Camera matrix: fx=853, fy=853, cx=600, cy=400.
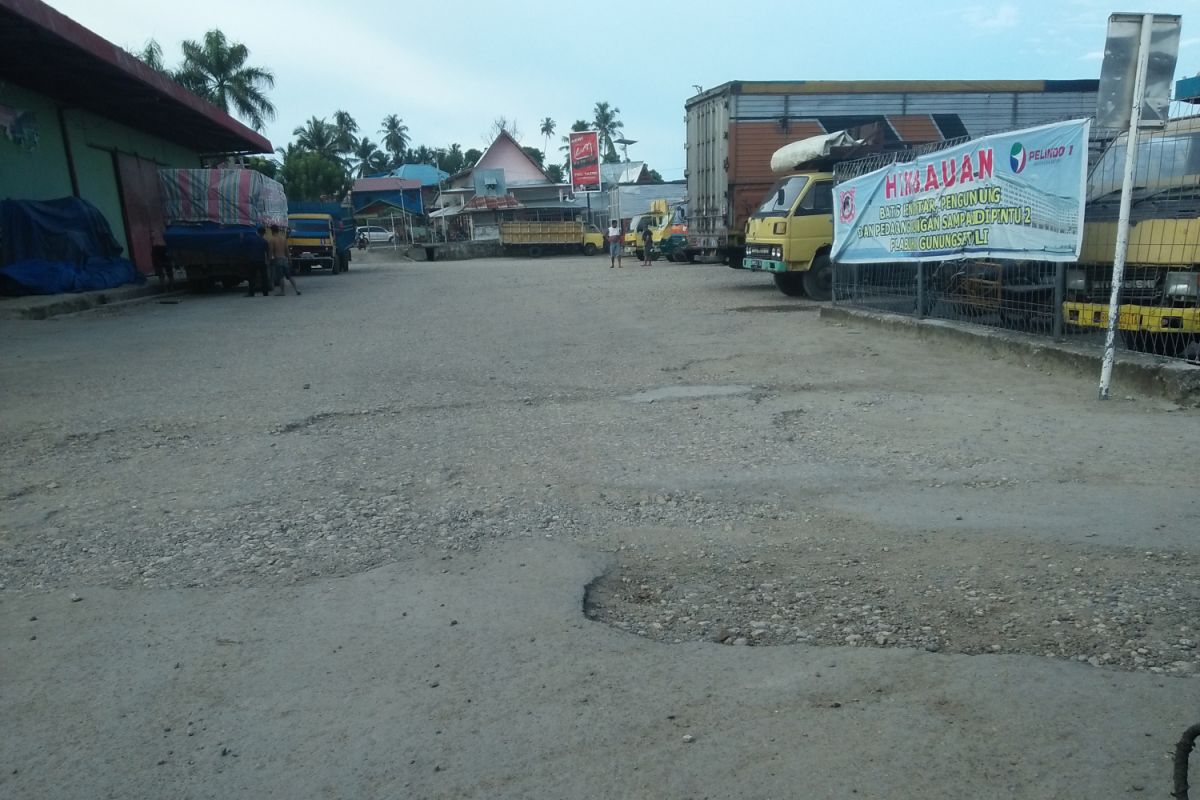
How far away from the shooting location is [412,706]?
9.26 feet

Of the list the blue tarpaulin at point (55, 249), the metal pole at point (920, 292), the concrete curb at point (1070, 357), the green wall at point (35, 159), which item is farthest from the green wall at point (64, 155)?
the concrete curb at point (1070, 357)

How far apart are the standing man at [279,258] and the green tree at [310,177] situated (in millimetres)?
50784

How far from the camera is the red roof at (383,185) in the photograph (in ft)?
242

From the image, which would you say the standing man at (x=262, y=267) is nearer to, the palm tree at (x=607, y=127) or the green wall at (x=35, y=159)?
the green wall at (x=35, y=159)

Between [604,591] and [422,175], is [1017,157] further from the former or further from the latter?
[422,175]

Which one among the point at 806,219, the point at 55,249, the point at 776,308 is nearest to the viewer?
the point at 776,308

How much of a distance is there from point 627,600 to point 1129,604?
Result: 77.6 inches

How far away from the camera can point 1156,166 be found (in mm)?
8273

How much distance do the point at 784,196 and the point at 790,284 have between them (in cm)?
179

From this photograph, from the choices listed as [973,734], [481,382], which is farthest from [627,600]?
[481,382]

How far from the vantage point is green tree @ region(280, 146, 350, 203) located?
6694cm

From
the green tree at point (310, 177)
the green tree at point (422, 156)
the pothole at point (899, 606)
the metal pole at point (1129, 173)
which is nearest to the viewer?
the pothole at point (899, 606)

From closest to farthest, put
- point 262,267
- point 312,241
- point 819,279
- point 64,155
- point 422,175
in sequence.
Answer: point 819,279, point 262,267, point 64,155, point 312,241, point 422,175

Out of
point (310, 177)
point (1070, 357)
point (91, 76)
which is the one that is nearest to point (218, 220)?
point (91, 76)
